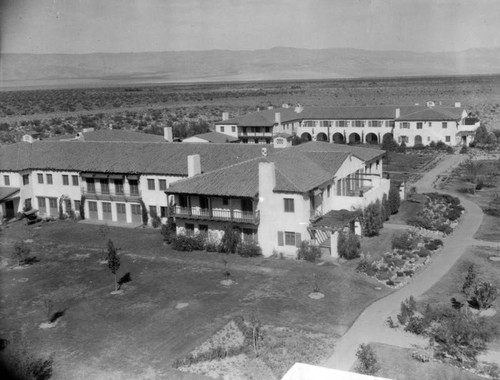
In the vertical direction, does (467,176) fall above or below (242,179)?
below

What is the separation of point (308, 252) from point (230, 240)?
5.03 metres

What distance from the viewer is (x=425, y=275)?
31031 mm

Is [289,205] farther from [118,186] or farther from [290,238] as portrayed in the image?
[118,186]

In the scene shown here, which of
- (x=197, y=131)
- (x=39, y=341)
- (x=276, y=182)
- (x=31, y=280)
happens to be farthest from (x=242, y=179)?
(x=197, y=131)

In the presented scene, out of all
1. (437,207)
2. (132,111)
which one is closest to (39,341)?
(437,207)

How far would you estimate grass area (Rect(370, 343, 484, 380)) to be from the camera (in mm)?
20375

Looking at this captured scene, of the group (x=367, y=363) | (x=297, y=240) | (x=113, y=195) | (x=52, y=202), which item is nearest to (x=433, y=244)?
(x=297, y=240)

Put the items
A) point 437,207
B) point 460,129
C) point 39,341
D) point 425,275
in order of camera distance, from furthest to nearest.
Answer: point 460,129, point 437,207, point 425,275, point 39,341

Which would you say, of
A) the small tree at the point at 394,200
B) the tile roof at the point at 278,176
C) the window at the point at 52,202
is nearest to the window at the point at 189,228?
the tile roof at the point at 278,176

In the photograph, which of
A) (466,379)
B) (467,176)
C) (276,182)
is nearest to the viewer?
(466,379)

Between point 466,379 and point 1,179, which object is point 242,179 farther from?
point 1,179

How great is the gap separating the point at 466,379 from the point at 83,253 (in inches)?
1002

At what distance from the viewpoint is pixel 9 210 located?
1861 inches

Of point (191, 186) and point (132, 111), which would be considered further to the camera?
point (132, 111)
